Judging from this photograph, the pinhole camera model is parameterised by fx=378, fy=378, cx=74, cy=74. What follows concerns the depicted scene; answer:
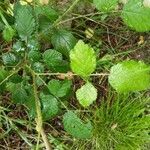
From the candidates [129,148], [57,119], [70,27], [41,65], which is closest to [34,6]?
[41,65]

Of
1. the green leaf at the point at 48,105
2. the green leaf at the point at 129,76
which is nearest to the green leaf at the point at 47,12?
the green leaf at the point at 48,105

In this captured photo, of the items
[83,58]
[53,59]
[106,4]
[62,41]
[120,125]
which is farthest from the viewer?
[120,125]

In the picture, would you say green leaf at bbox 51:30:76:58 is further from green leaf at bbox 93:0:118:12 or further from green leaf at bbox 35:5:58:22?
green leaf at bbox 93:0:118:12

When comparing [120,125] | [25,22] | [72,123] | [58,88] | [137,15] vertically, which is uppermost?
[25,22]

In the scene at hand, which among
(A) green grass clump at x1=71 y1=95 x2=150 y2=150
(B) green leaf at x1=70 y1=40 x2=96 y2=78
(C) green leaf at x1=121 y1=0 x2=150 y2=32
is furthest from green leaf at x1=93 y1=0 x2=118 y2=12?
(A) green grass clump at x1=71 y1=95 x2=150 y2=150

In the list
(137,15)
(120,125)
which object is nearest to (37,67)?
(137,15)

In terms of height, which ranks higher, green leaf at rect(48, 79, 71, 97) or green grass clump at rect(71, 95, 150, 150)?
green leaf at rect(48, 79, 71, 97)

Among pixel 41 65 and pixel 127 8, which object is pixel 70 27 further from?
pixel 127 8

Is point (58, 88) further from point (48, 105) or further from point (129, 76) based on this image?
point (129, 76)
